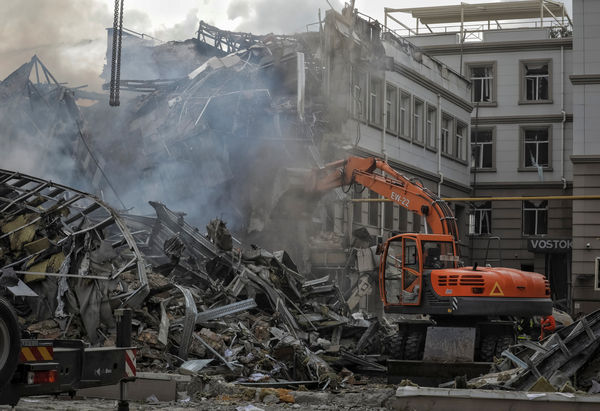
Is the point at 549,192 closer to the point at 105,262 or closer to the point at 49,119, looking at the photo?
the point at 49,119

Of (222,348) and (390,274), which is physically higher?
(390,274)

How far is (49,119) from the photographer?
1011 inches

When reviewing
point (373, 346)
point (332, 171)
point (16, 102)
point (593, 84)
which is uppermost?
point (593, 84)

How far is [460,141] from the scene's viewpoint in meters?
44.3

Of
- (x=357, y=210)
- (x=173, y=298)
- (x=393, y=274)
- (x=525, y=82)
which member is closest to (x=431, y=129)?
(x=525, y=82)

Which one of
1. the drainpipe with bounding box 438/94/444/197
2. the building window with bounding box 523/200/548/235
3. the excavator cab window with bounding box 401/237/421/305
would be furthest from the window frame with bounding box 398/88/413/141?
the excavator cab window with bounding box 401/237/421/305

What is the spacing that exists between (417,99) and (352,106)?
7.71 meters

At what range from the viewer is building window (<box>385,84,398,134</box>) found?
3500 centimetres

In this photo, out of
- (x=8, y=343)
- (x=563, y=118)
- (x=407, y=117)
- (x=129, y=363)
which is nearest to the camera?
(x=8, y=343)

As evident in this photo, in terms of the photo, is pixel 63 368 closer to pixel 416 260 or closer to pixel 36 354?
A: pixel 36 354

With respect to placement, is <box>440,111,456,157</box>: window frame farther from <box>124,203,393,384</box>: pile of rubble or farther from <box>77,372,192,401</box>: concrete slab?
<box>77,372,192,401</box>: concrete slab

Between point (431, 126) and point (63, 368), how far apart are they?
33.4 meters

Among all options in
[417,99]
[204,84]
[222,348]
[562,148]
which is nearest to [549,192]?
[562,148]

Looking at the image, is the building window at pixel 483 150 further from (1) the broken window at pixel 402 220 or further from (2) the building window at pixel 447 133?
(1) the broken window at pixel 402 220
